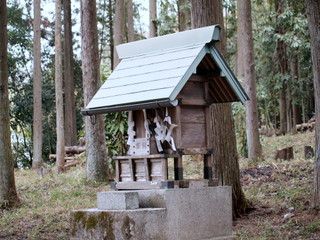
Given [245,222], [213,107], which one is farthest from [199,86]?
[245,222]

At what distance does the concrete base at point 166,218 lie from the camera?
670 centimetres

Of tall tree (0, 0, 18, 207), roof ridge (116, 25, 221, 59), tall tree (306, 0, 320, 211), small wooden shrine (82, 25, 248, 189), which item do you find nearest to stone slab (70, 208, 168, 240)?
small wooden shrine (82, 25, 248, 189)

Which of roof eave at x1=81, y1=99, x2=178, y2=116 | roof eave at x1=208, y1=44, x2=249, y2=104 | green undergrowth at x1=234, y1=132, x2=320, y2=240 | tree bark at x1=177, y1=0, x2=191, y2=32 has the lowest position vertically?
green undergrowth at x1=234, y1=132, x2=320, y2=240

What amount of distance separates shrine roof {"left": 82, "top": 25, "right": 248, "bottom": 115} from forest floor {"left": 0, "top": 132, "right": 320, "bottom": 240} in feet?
9.65

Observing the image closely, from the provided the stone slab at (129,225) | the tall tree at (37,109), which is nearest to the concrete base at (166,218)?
the stone slab at (129,225)

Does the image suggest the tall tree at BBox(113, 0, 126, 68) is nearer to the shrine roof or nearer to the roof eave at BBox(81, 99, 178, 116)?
the shrine roof

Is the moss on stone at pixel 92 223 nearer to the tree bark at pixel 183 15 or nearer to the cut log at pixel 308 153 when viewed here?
the cut log at pixel 308 153

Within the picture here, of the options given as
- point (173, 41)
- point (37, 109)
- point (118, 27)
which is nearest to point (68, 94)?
point (37, 109)

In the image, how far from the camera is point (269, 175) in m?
14.3

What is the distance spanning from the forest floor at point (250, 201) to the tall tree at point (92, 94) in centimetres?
46

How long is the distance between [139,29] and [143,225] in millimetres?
38861

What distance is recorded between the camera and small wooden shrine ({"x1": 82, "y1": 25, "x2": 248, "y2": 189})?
6973 mm

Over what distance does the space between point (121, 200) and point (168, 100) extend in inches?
54.8

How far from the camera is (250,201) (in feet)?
37.1
